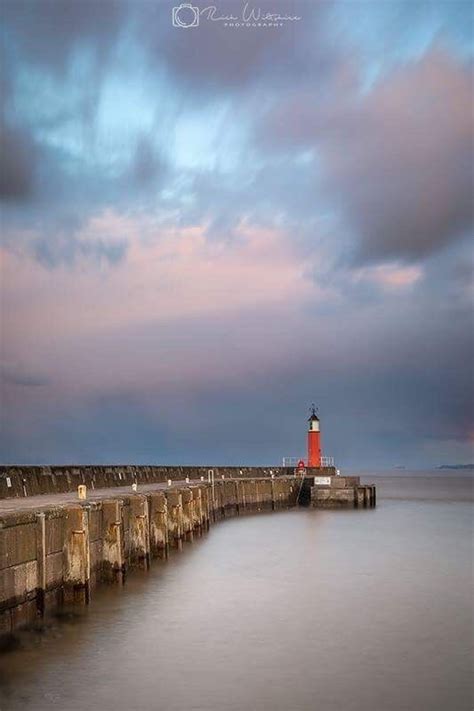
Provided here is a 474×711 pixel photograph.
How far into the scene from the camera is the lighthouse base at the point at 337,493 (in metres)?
51.0

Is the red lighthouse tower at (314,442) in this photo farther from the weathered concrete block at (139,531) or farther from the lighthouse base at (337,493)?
the weathered concrete block at (139,531)

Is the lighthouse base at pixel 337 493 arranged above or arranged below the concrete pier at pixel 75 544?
below

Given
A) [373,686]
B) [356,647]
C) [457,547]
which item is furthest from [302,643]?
[457,547]

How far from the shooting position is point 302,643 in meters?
14.6

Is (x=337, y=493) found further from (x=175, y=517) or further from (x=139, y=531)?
(x=139, y=531)

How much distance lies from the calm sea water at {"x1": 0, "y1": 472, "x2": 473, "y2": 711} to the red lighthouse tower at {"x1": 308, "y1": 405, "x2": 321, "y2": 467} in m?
29.5

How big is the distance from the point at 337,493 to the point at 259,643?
3747cm

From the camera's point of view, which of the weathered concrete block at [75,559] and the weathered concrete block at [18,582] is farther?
the weathered concrete block at [75,559]

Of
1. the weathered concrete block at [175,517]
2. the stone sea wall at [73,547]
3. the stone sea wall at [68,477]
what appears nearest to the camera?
the stone sea wall at [73,547]

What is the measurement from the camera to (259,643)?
1455 cm

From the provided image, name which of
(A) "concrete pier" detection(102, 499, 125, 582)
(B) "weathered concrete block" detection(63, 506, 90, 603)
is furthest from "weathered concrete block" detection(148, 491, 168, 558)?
(B) "weathered concrete block" detection(63, 506, 90, 603)

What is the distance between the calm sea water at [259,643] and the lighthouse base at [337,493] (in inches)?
971

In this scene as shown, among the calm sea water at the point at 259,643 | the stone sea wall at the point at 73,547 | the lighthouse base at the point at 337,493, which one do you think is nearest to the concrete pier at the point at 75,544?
the stone sea wall at the point at 73,547

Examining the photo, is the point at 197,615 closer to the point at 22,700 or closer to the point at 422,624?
the point at 422,624
